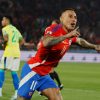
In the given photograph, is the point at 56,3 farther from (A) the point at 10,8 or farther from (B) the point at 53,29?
(B) the point at 53,29

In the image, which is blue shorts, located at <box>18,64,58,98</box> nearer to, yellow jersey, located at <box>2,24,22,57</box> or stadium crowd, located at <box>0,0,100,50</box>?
yellow jersey, located at <box>2,24,22,57</box>

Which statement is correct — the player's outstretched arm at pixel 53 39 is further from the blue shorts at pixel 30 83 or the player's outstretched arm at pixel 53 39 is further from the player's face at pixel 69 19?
the blue shorts at pixel 30 83

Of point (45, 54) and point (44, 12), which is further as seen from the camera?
point (44, 12)

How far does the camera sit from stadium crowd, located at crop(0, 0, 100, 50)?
3108cm

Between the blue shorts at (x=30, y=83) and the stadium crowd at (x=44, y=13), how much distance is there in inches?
936

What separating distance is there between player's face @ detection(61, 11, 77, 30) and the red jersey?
0.08 m

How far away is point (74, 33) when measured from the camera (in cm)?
573

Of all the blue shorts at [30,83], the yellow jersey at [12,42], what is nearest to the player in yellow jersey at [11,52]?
the yellow jersey at [12,42]

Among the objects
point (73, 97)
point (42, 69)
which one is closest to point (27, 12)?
point (73, 97)

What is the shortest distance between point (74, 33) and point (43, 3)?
27.4m

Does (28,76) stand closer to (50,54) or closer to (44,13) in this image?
(50,54)

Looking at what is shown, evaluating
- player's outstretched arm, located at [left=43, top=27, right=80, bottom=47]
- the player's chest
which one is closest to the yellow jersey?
the player's chest

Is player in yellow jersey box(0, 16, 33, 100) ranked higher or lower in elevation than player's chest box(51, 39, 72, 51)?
lower

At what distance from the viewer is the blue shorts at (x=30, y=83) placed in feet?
21.3
